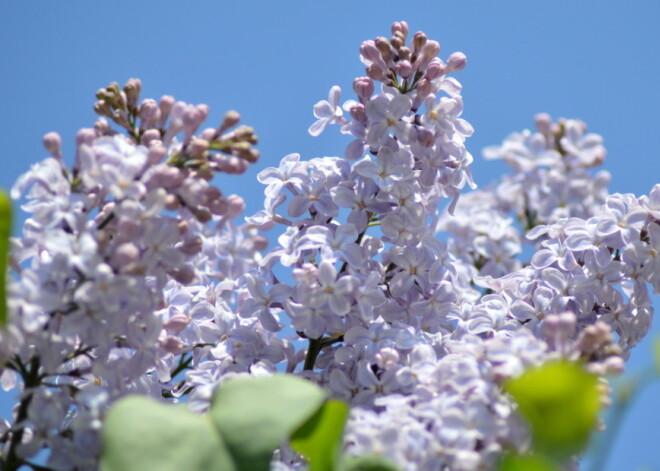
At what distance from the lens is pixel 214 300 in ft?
4.40

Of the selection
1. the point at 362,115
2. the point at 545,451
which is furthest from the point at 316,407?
the point at 362,115

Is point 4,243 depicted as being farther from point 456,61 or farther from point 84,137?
point 456,61

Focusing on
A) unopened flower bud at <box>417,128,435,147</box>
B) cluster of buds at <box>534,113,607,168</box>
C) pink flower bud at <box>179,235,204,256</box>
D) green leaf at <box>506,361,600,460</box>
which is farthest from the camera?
cluster of buds at <box>534,113,607,168</box>

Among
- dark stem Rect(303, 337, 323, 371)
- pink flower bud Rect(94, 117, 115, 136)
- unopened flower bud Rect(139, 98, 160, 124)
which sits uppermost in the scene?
unopened flower bud Rect(139, 98, 160, 124)

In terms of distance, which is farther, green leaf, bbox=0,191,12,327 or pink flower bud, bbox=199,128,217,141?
pink flower bud, bbox=199,128,217,141

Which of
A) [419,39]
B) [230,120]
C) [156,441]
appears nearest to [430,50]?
[419,39]

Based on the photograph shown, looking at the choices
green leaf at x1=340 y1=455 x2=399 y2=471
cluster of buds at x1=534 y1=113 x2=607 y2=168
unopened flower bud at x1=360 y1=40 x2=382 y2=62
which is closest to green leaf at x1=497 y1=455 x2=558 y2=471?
green leaf at x1=340 y1=455 x2=399 y2=471

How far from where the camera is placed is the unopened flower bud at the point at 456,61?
1359 millimetres

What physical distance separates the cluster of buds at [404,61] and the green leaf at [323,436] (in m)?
0.55

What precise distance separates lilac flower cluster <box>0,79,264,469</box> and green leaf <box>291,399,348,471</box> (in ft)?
0.73

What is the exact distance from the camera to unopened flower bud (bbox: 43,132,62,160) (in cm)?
107

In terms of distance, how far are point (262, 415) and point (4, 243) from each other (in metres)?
0.29

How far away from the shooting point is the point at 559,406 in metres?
0.64

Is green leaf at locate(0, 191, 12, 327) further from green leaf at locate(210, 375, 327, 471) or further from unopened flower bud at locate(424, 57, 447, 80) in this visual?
unopened flower bud at locate(424, 57, 447, 80)
